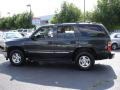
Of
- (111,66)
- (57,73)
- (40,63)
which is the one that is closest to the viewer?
(57,73)

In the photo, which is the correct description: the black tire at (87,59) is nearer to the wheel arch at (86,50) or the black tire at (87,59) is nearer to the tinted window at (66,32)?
the wheel arch at (86,50)

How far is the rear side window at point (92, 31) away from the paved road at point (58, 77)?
1.42 meters

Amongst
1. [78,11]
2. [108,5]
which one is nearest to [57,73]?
[108,5]

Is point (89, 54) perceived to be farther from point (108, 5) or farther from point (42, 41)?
point (108, 5)

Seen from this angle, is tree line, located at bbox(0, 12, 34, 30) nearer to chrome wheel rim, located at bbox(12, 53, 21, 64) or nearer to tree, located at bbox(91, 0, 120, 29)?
tree, located at bbox(91, 0, 120, 29)

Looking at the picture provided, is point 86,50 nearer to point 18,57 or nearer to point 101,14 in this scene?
point 18,57

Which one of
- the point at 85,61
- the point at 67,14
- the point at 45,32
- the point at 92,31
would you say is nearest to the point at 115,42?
the point at 92,31

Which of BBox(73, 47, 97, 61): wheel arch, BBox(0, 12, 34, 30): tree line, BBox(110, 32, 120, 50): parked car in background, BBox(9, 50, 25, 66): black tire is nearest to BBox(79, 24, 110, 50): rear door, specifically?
BBox(73, 47, 97, 61): wheel arch

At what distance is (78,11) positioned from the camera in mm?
47969

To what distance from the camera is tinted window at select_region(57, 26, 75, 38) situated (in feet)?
38.1

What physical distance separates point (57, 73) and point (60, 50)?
44.2 inches

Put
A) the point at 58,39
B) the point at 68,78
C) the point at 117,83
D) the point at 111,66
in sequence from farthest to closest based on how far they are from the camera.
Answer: the point at 111,66, the point at 58,39, the point at 68,78, the point at 117,83

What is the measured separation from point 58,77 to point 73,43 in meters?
1.89

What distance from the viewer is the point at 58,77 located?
33.4 feet
